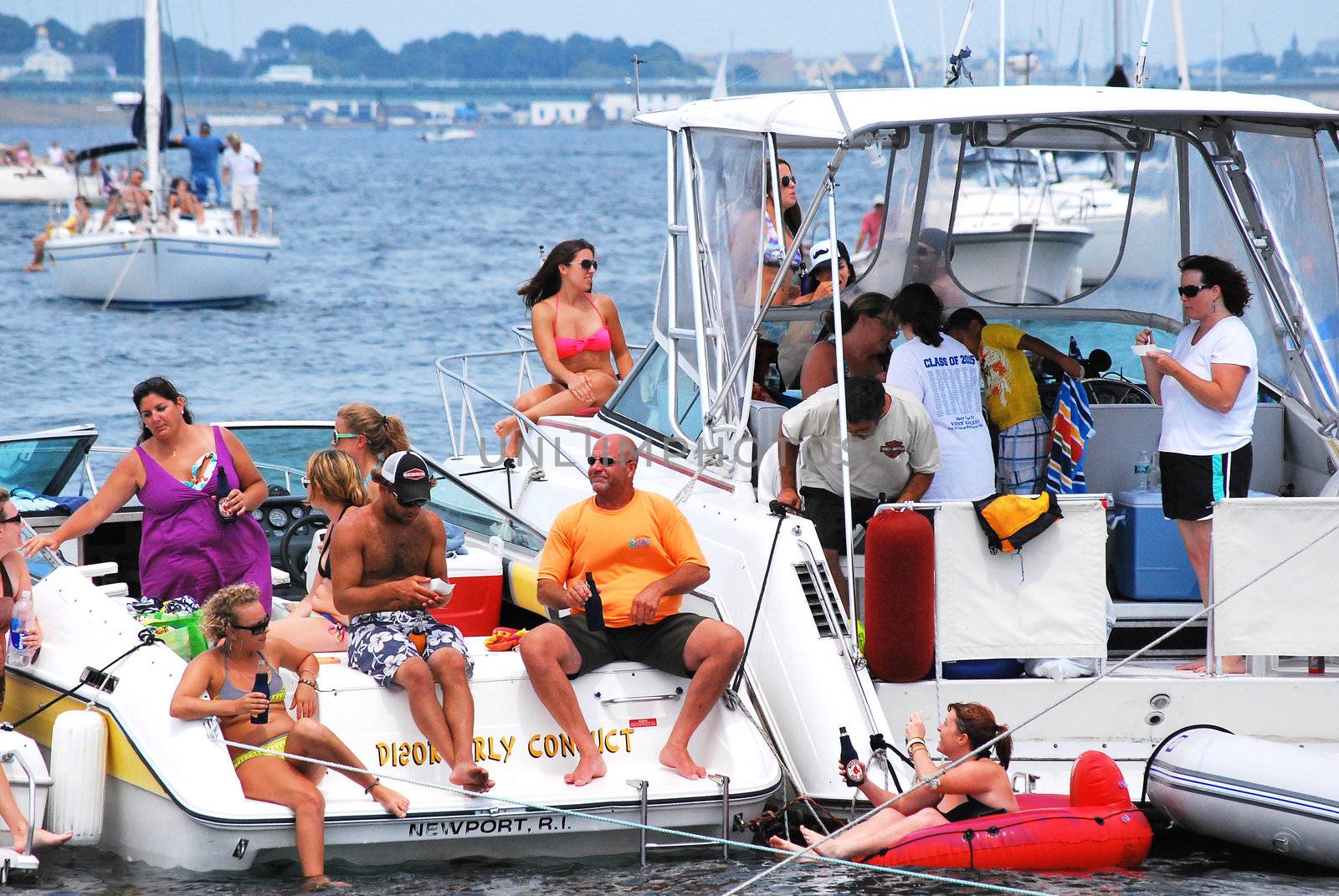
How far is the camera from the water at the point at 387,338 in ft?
19.3

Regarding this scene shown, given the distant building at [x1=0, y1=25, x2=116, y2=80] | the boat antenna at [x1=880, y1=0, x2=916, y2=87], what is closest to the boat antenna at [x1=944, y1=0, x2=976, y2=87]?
the boat antenna at [x1=880, y1=0, x2=916, y2=87]

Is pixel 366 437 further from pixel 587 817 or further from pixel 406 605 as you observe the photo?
pixel 587 817

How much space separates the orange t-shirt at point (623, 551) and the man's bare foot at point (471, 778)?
73 centimetres

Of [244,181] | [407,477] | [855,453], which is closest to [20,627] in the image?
[407,477]

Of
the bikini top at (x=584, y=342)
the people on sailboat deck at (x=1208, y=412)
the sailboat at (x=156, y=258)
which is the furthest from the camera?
the sailboat at (x=156, y=258)

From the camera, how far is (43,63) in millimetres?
143750

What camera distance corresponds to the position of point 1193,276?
671 cm

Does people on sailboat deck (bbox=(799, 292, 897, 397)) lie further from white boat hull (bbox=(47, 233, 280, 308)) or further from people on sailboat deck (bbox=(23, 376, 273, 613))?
white boat hull (bbox=(47, 233, 280, 308))

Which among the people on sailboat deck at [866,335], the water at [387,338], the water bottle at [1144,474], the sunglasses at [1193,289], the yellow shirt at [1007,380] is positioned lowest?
the water at [387,338]

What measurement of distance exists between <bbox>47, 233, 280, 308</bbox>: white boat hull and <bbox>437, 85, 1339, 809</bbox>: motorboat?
20.0m

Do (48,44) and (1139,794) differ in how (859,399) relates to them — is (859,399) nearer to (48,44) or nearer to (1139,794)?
(1139,794)

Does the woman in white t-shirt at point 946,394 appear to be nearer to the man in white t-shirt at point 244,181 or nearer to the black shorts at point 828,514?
the black shorts at point 828,514

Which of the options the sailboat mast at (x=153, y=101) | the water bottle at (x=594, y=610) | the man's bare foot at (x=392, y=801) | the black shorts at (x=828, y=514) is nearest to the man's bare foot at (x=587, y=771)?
the water bottle at (x=594, y=610)

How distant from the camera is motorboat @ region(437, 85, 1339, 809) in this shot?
20.7 feet
